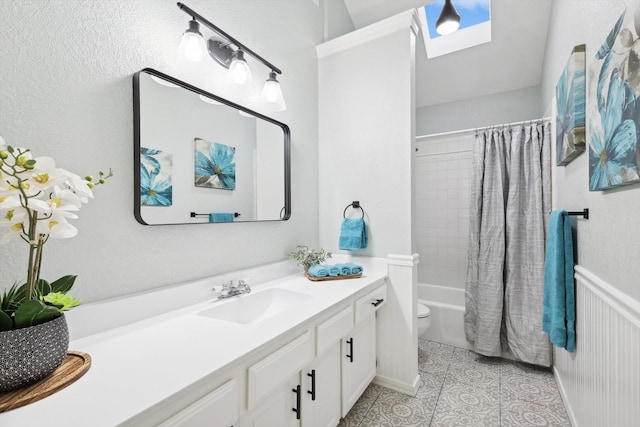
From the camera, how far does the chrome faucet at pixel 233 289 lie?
1395 mm

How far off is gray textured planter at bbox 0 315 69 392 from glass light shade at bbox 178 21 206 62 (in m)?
1.10

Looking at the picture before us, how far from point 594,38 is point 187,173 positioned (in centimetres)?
190

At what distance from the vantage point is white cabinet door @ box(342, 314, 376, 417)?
158cm

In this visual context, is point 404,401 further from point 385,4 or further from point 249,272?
point 385,4

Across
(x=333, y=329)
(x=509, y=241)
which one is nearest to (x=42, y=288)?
(x=333, y=329)

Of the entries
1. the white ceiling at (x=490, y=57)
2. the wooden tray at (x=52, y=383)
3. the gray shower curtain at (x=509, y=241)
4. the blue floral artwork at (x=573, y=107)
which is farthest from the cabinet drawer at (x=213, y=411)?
the white ceiling at (x=490, y=57)

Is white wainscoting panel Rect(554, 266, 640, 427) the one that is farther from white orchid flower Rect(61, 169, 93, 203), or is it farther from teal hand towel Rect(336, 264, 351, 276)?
white orchid flower Rect(61, 169, 93, 203)

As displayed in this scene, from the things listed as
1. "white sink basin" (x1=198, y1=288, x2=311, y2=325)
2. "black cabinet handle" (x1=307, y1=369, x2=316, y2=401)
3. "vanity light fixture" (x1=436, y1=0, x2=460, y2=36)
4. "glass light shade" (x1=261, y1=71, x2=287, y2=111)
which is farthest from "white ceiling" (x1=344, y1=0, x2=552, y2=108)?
"black cabinet handle" (x1=307, y1=369, x2=316, y2=401)

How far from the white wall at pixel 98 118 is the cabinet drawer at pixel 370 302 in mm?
691

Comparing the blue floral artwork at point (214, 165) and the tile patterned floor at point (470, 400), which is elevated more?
the blue floral artwork at point (214, 165)

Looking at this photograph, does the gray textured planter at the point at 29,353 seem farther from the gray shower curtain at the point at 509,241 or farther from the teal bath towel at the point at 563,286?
the gray shower curtain at the point at 509,241

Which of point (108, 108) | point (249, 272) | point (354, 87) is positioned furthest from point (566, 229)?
point (108, 108)

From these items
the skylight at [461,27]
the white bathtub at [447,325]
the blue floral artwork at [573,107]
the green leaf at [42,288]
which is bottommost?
the white bathtub at [447,325]

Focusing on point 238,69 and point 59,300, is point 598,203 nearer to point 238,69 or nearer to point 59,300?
point 238,69
